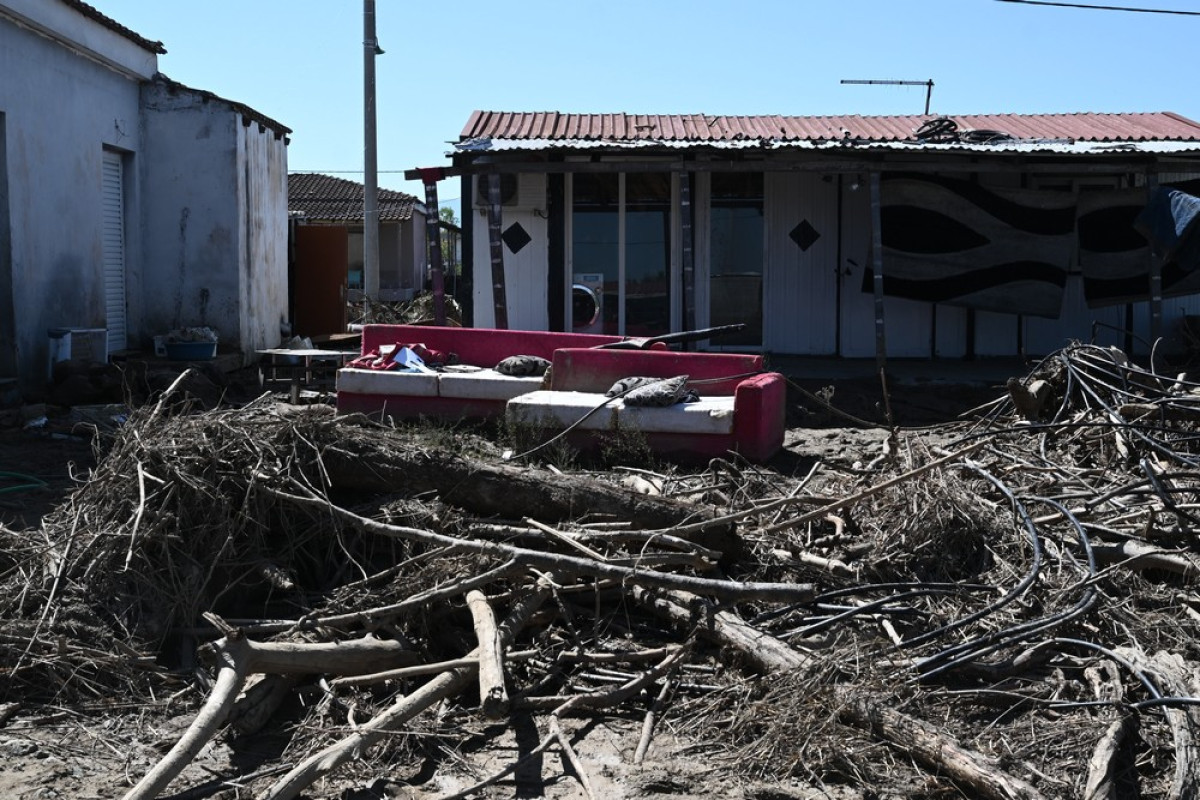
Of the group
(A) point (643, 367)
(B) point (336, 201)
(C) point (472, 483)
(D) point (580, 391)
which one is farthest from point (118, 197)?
(B) point (336, 201)

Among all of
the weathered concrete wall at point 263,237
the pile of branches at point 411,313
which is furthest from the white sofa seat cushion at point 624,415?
the pile of branches at point 411,313

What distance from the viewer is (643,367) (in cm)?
933

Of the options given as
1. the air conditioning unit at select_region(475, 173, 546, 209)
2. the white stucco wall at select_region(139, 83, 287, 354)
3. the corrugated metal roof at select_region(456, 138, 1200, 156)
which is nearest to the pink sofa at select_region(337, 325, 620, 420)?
the corrugated metal roof at select_region(456, 138, 1200, 156)

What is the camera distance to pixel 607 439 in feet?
27.3

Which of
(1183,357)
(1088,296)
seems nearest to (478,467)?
(1088,296)

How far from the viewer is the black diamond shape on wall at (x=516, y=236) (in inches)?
548

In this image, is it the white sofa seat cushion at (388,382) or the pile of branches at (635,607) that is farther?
the white sofa seat cushion at (388,382)

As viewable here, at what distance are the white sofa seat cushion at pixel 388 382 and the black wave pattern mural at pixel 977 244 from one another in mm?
6134

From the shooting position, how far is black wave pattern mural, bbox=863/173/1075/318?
13.3 meters

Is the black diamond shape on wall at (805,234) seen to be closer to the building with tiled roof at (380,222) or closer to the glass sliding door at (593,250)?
the glass sliding door at (593,250)

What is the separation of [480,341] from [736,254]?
187 inches

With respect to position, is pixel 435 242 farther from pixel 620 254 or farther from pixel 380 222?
pixel 380 222

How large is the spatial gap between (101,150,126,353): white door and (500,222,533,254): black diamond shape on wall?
458 cm

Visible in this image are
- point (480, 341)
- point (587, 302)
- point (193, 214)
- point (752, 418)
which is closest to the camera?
point (752, 418)
